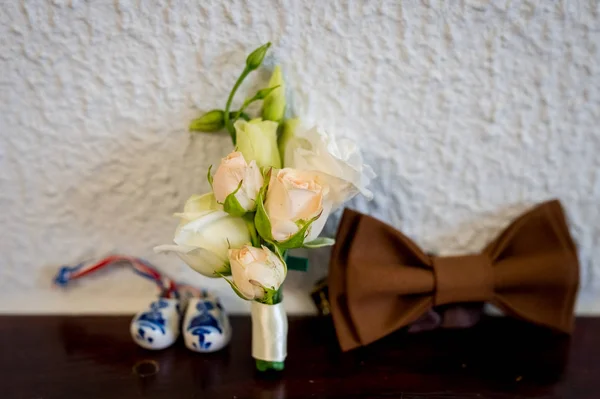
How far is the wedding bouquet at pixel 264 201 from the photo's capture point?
49 cm

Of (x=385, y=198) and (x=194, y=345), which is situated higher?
(x=385, y=198)

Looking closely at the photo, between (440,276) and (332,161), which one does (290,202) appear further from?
(440,276)

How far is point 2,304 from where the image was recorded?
689 mm

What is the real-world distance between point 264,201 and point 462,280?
0.24 meters

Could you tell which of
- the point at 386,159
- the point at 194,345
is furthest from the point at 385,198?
the point at 194,345

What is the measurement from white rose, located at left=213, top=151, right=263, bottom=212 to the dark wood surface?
19 cm

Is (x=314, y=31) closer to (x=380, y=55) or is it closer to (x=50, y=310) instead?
(x=380, y=55)

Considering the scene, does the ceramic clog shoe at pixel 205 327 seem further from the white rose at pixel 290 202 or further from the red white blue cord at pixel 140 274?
the white rose at pixel 290 202

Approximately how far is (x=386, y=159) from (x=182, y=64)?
236 millimetres

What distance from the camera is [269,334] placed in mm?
567

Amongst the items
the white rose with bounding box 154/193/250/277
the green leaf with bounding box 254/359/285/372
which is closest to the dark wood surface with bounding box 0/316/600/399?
the green leaf with bounding box 254/359/285/372

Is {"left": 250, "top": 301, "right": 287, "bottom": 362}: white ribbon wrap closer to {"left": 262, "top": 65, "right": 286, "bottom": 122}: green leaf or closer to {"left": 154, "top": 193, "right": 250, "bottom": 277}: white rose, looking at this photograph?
{"left": 154, "top": 193, "right": 250, "bottom": 277}: white rose

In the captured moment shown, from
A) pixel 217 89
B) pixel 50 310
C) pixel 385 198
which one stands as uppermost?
pixel 217 89

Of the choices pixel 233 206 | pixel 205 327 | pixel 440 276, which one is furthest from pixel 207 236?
pixel 440 276
